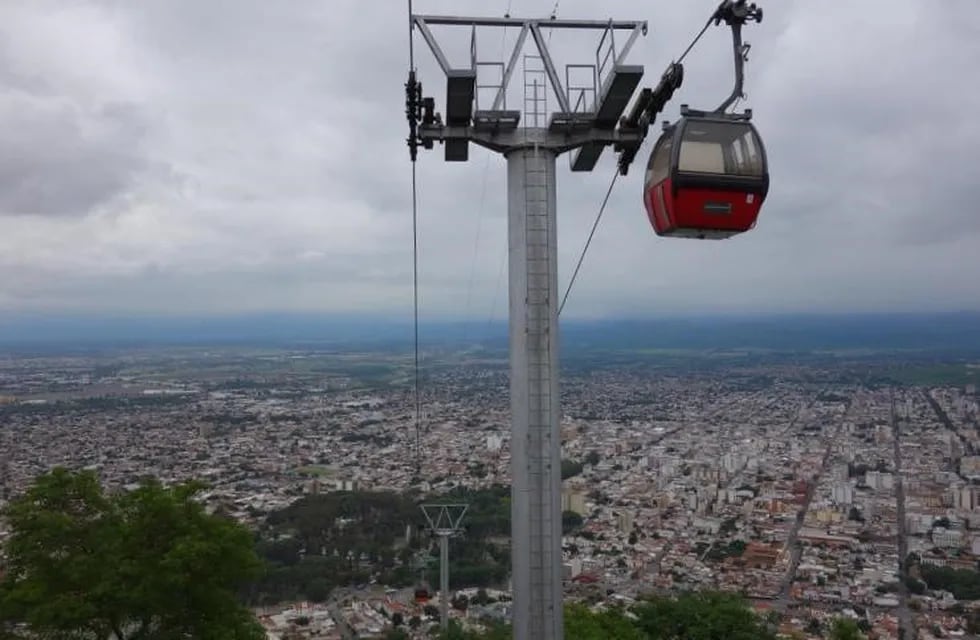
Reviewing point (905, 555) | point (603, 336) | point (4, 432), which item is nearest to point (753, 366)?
point (603, 336)

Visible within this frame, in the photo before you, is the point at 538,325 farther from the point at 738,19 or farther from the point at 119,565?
the point at 119,565

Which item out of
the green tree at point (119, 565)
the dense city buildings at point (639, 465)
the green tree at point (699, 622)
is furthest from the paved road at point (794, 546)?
the green tree at point (119, 565)

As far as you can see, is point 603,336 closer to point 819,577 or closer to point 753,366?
point 753,366

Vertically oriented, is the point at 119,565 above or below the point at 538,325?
below

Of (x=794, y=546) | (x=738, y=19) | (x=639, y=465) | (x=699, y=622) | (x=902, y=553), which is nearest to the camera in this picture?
(x=738, y=19)

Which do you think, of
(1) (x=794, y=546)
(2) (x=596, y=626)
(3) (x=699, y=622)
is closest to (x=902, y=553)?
(1) (x=794, y=546)

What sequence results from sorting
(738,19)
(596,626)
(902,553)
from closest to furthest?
(738,19) < (596,626) < (902,553)

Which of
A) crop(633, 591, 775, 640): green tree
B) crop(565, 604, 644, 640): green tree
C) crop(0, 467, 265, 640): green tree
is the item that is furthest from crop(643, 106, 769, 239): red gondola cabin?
crop(633, 591, 775, 640): green tree

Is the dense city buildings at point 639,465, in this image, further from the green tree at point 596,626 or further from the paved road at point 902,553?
the green tree at point 596,626
